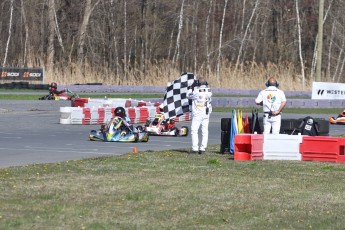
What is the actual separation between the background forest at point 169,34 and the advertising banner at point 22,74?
17.1ft

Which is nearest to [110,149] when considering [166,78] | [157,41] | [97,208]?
[97,208]

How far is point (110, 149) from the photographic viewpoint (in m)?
18.2

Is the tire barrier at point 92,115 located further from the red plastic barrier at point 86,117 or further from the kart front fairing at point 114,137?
the kart front fairing at point 114,137

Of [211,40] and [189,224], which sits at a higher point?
[211,40]

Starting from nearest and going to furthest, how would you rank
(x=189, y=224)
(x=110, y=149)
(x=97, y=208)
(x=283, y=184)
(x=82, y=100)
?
(x=189, y=224)
(x=97, y=208)
(x=283, y=184)
(x=110, y=149)
(x=82, y=100)

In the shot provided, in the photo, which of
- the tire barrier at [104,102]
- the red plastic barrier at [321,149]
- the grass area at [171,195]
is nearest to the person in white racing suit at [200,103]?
the grass area at [171,195]

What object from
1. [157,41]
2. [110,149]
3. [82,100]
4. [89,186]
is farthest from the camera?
[157,41]

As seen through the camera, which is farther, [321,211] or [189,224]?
[321,211]

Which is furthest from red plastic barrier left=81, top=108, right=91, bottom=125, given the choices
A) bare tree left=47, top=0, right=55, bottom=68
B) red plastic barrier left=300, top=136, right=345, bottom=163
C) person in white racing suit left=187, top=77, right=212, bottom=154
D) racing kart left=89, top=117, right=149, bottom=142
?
bare tree left=47, top=0, right=55, bottom=68

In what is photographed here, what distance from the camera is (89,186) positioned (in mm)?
11875

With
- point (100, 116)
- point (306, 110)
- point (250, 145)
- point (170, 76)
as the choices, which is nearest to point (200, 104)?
point (250, 145)

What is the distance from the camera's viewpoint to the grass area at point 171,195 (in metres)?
9.39

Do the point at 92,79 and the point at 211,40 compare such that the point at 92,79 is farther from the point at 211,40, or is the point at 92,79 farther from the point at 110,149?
the point at 110,149

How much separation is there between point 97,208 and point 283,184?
3604 millimetres
